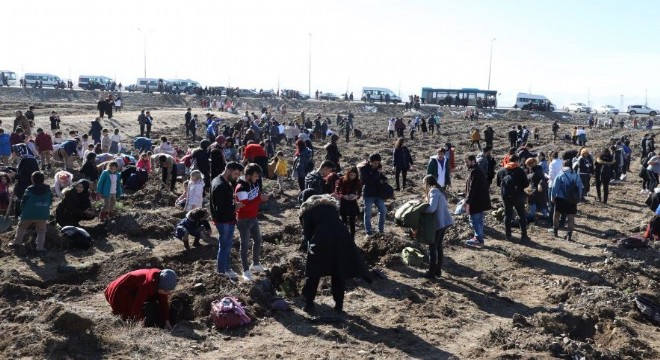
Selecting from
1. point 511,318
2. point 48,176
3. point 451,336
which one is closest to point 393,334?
point 451,336

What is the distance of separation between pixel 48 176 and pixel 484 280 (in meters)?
13.3

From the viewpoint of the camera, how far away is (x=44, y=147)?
1830 cm

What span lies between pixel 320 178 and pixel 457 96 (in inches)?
2074

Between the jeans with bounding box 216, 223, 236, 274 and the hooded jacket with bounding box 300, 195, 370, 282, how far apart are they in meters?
1.59

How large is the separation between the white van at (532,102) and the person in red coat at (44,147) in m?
46.5

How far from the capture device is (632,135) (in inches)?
1555

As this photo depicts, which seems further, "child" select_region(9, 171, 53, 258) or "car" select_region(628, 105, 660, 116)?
"car" select_region(628, 105, 660, 116)

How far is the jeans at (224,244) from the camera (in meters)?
8.43

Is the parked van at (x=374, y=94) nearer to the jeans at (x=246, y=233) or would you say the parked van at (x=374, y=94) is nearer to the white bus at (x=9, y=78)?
the white bus at (x=9, y=78)

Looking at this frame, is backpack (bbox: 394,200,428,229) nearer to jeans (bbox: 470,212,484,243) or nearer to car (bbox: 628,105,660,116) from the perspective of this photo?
jeans (bbox: 470,212,484,243)

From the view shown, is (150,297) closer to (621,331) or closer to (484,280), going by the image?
(484,280)

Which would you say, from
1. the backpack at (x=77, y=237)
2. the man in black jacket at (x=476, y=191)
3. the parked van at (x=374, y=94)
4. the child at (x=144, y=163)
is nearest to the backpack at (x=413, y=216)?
the man in black jacket at (x=476, y=191)

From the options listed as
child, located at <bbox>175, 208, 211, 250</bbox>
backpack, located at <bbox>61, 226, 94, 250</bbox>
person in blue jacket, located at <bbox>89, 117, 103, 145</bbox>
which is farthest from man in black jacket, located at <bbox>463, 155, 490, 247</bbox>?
person in blue jacket, located at <bbox>89, 117, 103, 145</bbox>

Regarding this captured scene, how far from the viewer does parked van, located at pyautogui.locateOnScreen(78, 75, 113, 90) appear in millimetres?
62838
